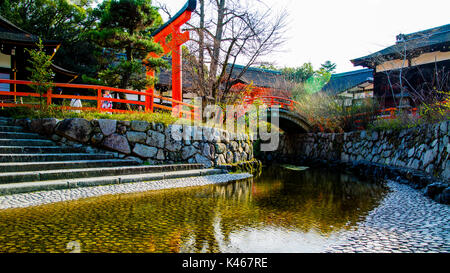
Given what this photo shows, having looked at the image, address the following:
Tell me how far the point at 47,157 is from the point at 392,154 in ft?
37.6

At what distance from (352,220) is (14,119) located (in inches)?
348

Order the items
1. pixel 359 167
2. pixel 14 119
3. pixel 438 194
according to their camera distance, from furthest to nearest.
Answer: pixel 359 167 → pixel 14 119 → pixel 438 194

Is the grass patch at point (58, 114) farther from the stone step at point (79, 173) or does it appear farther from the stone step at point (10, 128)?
the stone step at point (79, 173)

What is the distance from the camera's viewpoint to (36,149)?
24.5 ft

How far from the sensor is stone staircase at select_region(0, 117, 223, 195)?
589cm

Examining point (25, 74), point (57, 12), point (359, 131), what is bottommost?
point (359, 131)

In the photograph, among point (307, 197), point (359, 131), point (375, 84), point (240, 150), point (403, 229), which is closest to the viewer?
point (403, 229)

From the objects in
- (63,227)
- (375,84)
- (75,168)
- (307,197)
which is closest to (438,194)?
(307,197)

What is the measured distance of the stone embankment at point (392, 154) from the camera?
798cm

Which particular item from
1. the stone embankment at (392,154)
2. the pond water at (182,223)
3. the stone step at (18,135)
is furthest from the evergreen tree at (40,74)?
the stone embankment at (392,154)

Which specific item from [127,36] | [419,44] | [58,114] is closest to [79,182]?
[58,114]

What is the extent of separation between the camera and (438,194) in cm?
641

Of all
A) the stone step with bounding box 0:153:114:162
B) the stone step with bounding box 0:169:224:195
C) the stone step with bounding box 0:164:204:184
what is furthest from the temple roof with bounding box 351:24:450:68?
the stone step with bounding box 0:153:114:162
